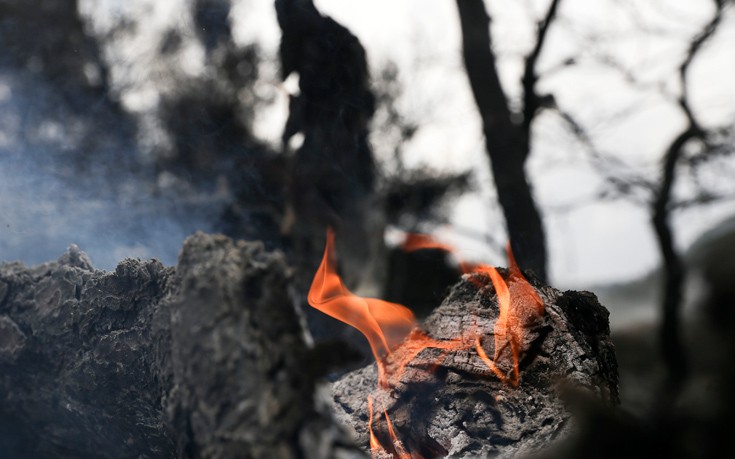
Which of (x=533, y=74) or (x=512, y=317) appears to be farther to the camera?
(x=533, y=74)

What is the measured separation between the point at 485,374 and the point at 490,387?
0.07 m

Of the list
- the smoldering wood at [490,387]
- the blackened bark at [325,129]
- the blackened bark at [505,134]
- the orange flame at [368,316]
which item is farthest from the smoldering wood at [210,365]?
the blackened bark at [325,129]

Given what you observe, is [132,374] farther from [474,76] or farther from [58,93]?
[474,76]

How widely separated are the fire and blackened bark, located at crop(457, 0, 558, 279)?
231 millimetres

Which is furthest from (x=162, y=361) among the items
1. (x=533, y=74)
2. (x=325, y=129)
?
(x=533, y=74)

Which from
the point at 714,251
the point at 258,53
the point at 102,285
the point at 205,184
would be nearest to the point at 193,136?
the point at 205,184

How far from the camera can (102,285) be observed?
317 centimetres

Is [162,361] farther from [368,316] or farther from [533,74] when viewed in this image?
[533,74]

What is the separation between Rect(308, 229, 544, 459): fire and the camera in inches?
120

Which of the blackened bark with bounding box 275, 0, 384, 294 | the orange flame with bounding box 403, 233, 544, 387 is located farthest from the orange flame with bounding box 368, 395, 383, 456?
the blackened bark with bounding box 275, 0, 384, 294

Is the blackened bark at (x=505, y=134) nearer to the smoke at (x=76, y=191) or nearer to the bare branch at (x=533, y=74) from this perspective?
the bare branch at (x=533, y=74)

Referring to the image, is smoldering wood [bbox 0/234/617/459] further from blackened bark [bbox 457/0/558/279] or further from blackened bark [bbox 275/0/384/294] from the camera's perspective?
blackened bark [bbox 275/0/384/294]

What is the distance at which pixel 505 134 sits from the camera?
438cm

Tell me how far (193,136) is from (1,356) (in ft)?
6.13
